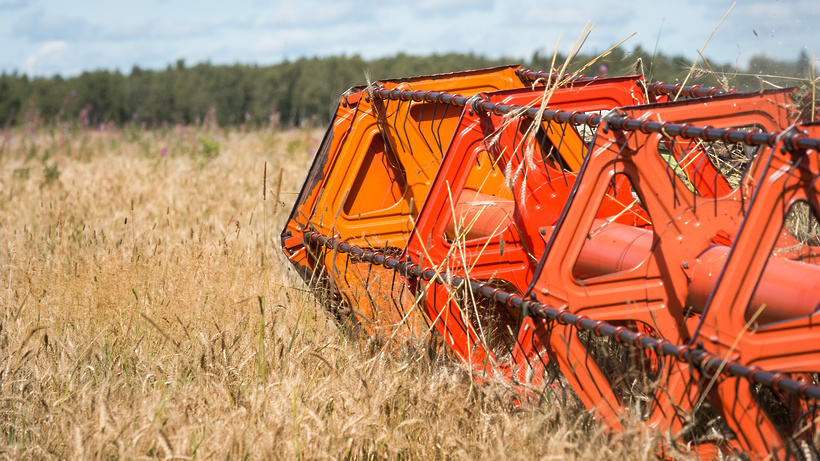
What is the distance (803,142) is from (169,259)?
12.2 ft

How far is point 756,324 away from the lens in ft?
5.86

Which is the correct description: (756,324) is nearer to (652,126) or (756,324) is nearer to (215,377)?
(652,126)

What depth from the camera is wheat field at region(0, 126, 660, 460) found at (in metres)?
2.13

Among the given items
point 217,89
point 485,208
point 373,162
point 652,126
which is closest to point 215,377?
point 485,208

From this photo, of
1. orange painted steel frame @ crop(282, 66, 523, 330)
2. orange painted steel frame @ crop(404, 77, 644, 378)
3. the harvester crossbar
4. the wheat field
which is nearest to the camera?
the harvester crossbar

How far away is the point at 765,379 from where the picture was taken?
1.64 m

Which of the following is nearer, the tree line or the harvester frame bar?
the harvester frame bar

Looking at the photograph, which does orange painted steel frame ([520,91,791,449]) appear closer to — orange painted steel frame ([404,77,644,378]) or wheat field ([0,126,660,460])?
wheat field ([0,126,660,460])

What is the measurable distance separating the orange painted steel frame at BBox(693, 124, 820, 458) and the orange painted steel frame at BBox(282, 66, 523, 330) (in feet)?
6.52

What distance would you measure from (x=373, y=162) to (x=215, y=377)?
5.15 ft

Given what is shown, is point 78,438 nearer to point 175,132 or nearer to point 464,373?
point 464,373

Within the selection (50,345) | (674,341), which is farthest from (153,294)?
(674,341)

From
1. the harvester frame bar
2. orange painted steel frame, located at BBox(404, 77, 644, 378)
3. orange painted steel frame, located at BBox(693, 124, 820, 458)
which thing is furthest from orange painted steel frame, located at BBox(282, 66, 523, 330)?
orange painted steel frame, located at BBox(693, 124, 820, 458)

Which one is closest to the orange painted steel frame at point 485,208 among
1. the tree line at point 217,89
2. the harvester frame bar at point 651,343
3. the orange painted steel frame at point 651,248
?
the harvester frame bar at point 651,343
